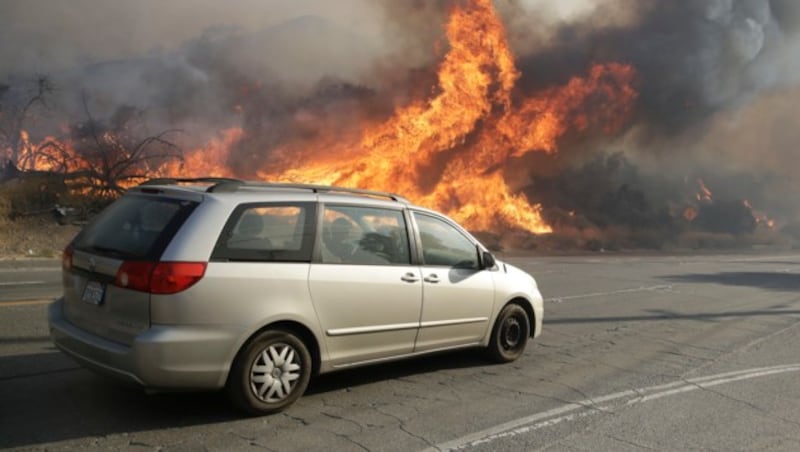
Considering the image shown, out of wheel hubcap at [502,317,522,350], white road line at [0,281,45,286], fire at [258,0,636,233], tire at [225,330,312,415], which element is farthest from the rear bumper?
fire at [258,0,636,233]

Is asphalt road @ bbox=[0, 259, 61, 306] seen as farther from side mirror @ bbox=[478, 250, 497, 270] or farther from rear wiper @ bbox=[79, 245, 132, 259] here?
side mirror @ bbox=[478, 250, 497, 270]

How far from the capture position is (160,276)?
402 cm

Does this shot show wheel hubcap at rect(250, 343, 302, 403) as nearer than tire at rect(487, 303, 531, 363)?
Yes

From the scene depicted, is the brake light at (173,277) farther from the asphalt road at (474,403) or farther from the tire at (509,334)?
the tire at (509,334)

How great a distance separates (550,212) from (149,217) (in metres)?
30.6

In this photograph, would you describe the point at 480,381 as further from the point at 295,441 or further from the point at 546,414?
the point at 295,441

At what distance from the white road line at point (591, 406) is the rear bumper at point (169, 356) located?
59.7 inches

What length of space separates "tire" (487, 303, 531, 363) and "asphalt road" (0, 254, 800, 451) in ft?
0.44

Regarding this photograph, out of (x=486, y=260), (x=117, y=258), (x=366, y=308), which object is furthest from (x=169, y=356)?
(x=486, y=260)

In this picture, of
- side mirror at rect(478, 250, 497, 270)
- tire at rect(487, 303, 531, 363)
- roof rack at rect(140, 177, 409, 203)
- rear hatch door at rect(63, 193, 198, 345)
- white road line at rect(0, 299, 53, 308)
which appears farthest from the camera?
white road line at rect(0, 299, 53, 308)

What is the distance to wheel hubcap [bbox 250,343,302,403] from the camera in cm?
440

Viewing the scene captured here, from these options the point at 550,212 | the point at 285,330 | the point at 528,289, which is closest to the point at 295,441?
the point at 285,330

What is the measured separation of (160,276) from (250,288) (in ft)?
1.90

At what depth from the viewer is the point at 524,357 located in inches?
265
